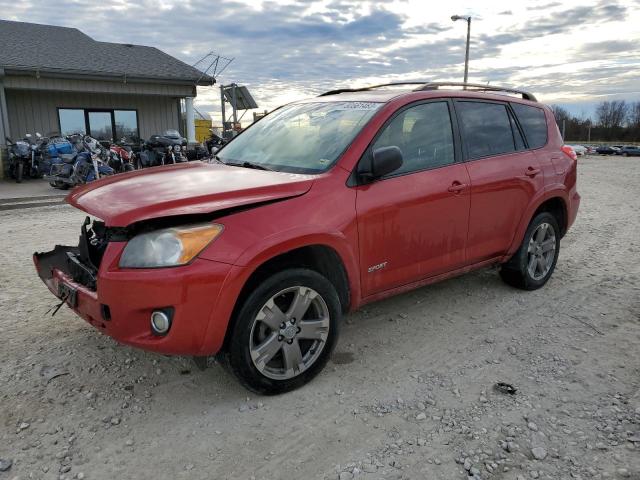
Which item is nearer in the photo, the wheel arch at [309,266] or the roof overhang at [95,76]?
the wheel arch at [309,266]

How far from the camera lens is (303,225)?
2912 millimetres

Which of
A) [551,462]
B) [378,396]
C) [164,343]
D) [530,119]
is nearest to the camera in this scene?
[551,462]

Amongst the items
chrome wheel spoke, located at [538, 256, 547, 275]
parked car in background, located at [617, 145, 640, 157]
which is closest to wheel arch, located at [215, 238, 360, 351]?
chrome wheel spoke, located at [538, 256, 547, 275]

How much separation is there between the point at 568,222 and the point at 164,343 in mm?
4064

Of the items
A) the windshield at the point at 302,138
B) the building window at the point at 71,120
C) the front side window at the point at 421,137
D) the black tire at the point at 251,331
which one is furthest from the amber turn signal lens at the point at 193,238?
the building window at the point at 71,120

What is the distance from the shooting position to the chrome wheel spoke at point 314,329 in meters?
3.02

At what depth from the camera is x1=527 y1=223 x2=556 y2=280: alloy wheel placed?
4.71 m

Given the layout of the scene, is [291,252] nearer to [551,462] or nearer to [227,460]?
[227,460]

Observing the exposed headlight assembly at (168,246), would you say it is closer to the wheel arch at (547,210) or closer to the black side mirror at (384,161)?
the black side mirror at (384,161)

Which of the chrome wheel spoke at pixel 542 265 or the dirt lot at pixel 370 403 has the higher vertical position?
the chrome wheel spoke at pixel 542 265

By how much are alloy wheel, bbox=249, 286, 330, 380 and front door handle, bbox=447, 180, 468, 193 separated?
54.6 inches

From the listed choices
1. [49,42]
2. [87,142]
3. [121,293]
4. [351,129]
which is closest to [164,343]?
[121,293]

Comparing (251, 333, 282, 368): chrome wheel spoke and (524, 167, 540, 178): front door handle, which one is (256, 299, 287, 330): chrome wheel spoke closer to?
(251, 333, 282, 368): chrome wheel spoke

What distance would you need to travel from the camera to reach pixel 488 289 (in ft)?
16.0
